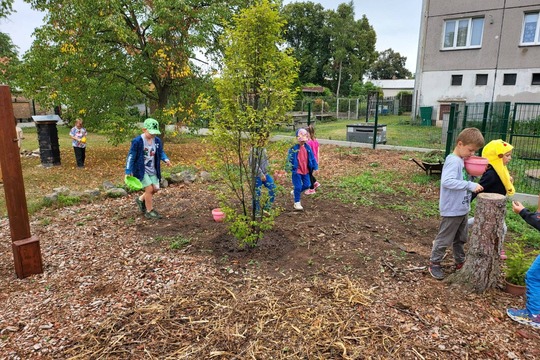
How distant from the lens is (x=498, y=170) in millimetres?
3920

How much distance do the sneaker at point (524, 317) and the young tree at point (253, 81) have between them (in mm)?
2575

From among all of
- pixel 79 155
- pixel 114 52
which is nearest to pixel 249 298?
pixel 79 155

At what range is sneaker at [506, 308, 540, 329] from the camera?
116 inches

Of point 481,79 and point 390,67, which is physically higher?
point 390,67

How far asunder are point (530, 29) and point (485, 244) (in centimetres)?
2078

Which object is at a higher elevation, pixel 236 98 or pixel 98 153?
pixel 236 98

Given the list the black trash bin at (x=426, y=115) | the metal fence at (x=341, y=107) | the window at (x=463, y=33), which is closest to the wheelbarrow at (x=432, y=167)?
the black trash bin at (x=426, y=115)

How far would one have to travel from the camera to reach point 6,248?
4770 millimetres

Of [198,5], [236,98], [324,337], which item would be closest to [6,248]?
[236,98]

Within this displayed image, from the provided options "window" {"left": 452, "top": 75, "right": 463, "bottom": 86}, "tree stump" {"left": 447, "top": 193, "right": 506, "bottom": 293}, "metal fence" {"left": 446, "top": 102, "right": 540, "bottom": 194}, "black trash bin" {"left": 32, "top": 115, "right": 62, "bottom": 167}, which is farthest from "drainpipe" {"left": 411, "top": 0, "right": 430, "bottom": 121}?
"tree stump" {"left": 447, "top": 193, "right": 506, "bottom": 293}

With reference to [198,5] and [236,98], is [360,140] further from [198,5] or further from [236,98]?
[236,98]

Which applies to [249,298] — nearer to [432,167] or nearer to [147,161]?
[147,161]

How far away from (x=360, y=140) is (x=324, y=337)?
11.8m

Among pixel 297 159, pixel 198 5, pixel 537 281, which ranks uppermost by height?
pixel 198 5
